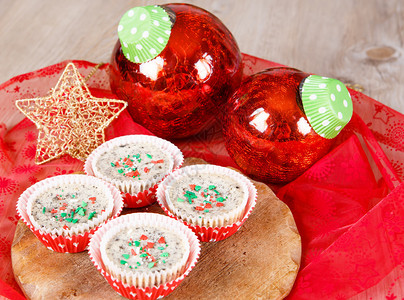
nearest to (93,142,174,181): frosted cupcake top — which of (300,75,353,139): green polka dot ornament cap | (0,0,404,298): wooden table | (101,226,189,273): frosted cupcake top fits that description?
(101,226,189,273): frosted cupcake top

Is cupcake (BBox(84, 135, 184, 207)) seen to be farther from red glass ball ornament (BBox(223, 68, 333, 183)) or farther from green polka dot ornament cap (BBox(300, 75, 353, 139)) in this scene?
green polka dot ornament cap (BBox(300, 75, 353, 139))

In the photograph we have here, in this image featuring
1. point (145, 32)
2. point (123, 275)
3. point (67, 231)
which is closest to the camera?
point (123, 275)

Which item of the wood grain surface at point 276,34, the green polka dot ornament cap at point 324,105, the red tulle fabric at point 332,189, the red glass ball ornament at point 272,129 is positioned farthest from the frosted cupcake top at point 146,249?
the wood grain surface at point 276,34

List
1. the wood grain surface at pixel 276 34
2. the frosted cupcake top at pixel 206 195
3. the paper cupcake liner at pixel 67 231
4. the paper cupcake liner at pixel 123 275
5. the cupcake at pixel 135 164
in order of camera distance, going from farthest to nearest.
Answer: the wood grain surface at pixel 276 34, the cupcake at pixel 135 164, the frosted cupcake top at pixel 206 195, the paper cupcake liner at pixel 67 231, the paper cupcake liner at pixel 123 275

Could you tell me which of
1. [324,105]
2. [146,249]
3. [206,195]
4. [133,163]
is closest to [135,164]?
[133,163]

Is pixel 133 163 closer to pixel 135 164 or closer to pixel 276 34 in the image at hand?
pixel 135 164

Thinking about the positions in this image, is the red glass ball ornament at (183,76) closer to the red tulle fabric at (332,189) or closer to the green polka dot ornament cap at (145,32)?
the green polka dot ornament cap at (145,32)

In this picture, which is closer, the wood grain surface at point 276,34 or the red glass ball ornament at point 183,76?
the red glass ball ornament at point 183,76
